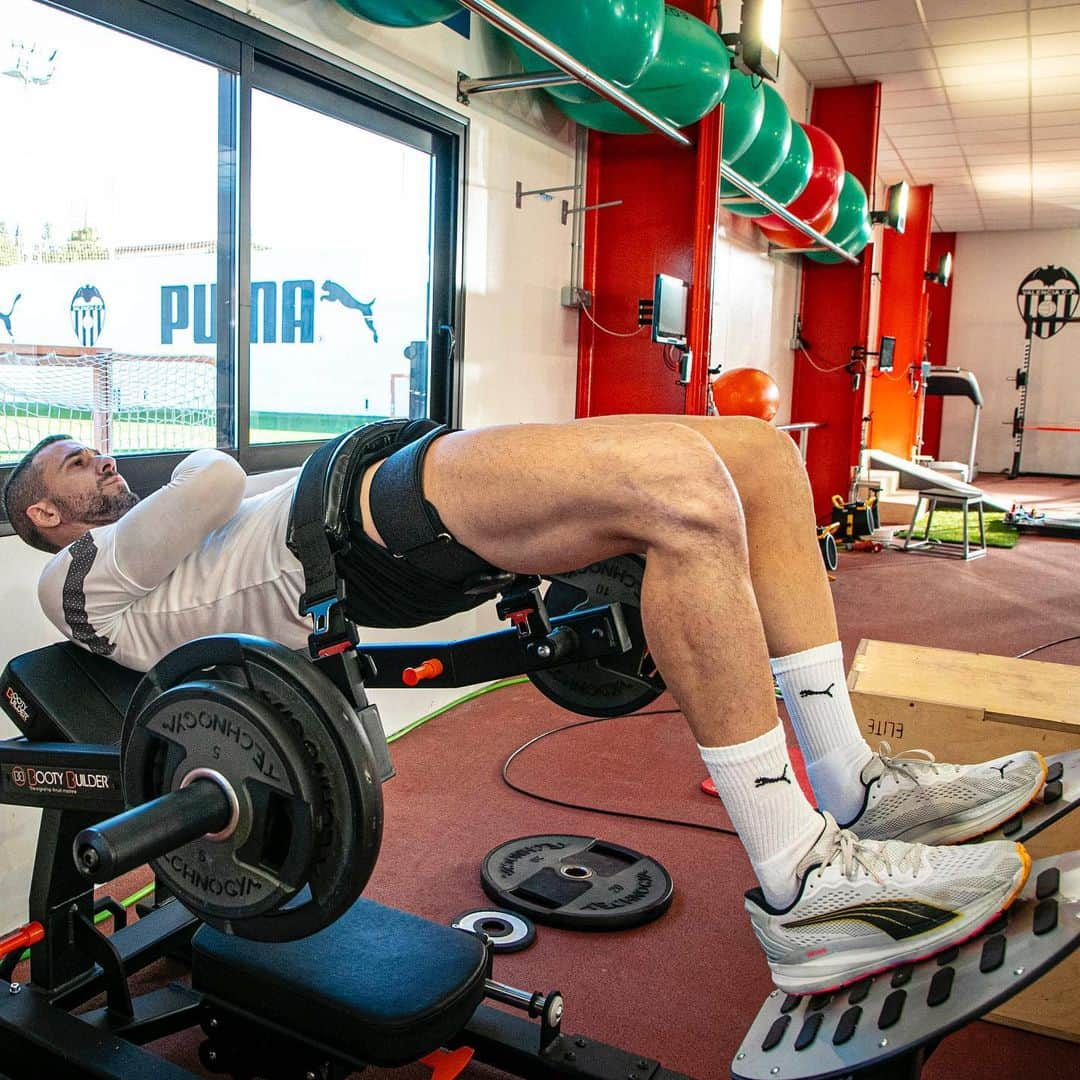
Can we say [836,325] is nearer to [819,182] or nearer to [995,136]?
[819,182]

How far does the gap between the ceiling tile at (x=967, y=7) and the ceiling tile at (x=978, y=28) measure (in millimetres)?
63

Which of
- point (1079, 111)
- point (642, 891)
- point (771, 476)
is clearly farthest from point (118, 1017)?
point (1079, 111)

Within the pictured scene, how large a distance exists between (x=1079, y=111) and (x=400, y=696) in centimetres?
672

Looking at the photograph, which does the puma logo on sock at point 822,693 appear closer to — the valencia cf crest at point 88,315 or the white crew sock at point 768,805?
the white crew sock at point 768,805

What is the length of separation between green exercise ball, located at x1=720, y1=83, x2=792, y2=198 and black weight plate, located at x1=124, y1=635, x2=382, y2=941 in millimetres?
3394

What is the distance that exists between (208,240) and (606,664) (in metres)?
1.52

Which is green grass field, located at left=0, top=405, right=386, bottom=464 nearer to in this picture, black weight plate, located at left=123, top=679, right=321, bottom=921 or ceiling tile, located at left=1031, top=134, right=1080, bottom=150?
black weight plate, located at left=123, top=679, right=321, bottom=921

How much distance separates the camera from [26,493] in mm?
1549

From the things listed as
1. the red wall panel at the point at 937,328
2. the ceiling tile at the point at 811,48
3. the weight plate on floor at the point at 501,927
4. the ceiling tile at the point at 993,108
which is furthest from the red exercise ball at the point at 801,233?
the red wall panel at the point at 937,328

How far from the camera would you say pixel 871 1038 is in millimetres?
1012

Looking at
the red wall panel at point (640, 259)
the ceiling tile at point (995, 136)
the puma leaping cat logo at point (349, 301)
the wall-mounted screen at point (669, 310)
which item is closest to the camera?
the puma leaping cat logo at point (349, 301)

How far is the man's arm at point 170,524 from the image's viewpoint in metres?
1.35

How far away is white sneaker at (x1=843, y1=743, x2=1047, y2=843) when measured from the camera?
4.12 ft

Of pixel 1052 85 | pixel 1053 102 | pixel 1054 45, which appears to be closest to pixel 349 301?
pixel 1054 45
